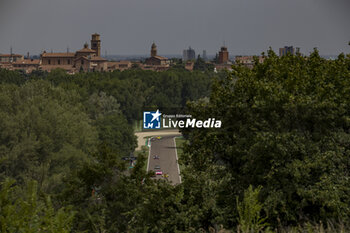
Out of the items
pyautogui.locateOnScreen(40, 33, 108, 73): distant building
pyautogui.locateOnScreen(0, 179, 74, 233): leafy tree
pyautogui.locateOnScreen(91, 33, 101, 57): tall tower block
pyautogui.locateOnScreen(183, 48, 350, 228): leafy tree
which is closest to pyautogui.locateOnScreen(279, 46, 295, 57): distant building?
pyautogui.locateOnScreen(183, 48, 350, 228): leafy tree

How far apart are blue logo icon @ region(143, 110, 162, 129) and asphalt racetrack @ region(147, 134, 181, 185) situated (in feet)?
10.3

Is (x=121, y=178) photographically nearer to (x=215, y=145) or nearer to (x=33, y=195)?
(x=215, y=145)

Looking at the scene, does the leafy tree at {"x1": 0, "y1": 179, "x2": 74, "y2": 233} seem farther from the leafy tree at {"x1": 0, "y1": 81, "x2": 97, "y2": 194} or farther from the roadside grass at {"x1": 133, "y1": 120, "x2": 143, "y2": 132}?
the roadside grass at {"x1": 133, "y1": 120, "x2": 143, "y2": 132}

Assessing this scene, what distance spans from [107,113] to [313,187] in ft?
158

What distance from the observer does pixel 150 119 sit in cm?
8000

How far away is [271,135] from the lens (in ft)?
43.2

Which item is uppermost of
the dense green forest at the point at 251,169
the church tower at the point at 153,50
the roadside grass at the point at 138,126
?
the dense green forest at the point at 251,169

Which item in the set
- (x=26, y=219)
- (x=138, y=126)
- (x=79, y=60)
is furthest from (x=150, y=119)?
(x=79, y=60)

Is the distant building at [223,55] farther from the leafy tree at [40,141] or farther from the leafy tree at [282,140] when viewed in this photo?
the leafy tree at [282,140]

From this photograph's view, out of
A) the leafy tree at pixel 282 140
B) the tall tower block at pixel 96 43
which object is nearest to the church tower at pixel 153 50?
the tall tower block at pixel 96 43

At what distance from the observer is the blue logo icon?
75981 mm

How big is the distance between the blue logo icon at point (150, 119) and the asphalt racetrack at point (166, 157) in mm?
3125

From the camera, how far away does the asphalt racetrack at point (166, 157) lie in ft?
158

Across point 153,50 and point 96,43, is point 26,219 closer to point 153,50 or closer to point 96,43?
point 96,43
